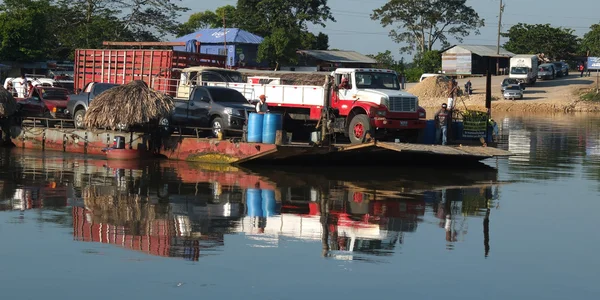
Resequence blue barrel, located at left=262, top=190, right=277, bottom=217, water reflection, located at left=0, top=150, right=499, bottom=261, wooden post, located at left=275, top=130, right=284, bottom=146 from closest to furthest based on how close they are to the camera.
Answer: water reflection, located at left=0, top=150, right=499, bottom=261 → blue barrel, located at left=262, top=190, right=277, bottom=217 → wooden post, located at left=275, top=130, right=284, bottom=146

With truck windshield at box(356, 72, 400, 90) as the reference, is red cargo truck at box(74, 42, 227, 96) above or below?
above

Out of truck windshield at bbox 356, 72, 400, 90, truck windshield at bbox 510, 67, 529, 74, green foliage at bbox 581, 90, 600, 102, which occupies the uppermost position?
truck windshield at bbox 510, 67, 529, 74

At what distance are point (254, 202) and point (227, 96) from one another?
8.03 metres

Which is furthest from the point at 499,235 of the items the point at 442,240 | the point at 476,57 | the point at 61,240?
the point at 476,57

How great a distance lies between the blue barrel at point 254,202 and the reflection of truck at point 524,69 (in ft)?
183

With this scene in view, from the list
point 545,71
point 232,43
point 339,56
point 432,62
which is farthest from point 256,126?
point 432,62

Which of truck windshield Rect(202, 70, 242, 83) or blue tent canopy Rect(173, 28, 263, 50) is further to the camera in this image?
blue tent canopy Rect(173, 28, 263, 50)

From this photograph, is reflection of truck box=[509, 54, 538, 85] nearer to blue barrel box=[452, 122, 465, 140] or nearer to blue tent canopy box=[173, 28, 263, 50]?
blue tent canopy box=[173, 28, 263, 50]

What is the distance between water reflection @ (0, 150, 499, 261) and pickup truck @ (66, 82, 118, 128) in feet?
8.55

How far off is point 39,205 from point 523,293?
1017 cm

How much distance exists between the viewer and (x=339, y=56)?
252 ft

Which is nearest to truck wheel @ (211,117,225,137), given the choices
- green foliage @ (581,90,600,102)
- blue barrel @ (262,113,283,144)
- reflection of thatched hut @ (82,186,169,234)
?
blue barrel @ (262,113,283,144)

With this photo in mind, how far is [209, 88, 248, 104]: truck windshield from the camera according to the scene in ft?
83.9

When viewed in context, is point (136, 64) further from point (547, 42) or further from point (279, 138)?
point (547, 42)
